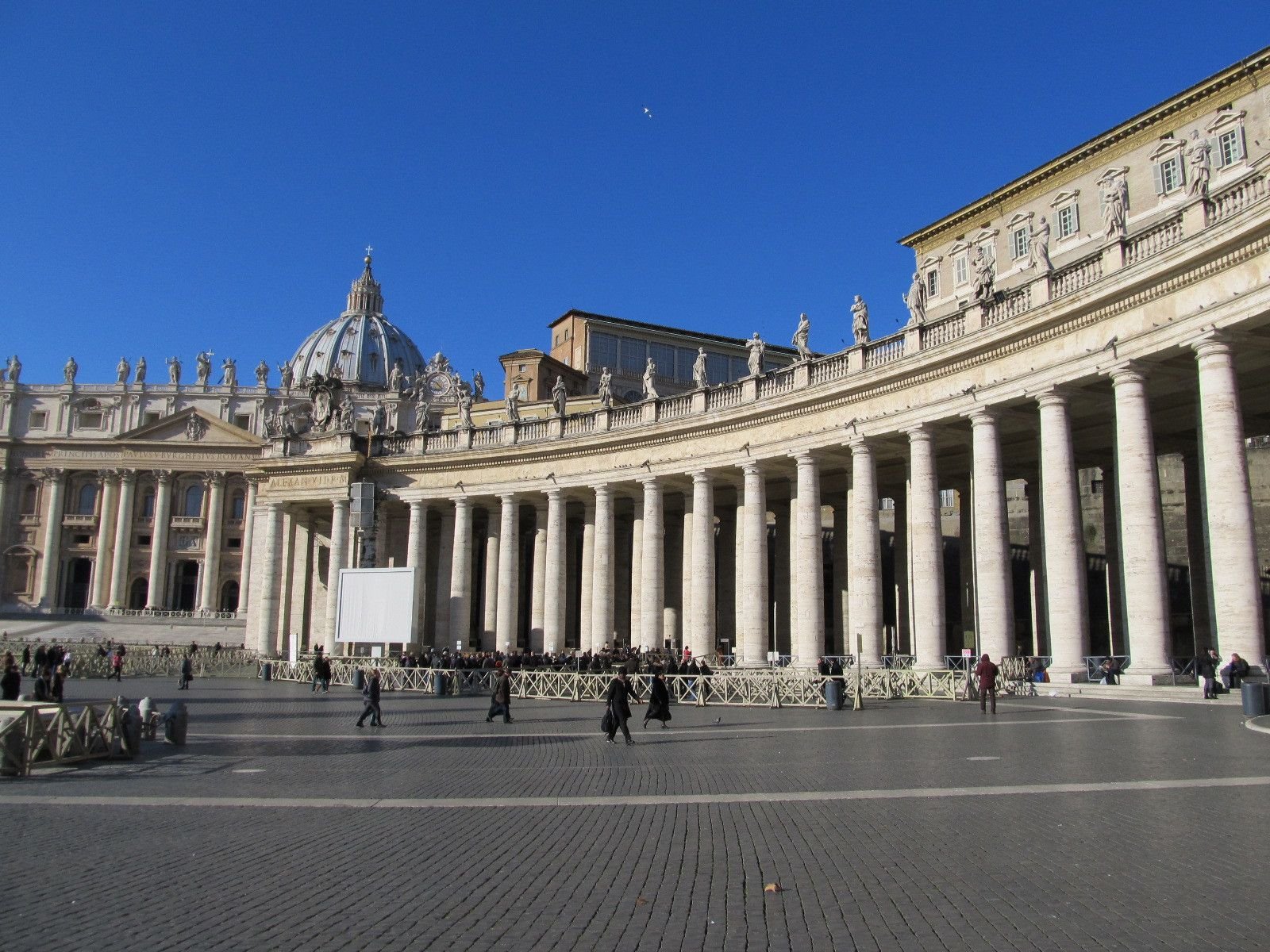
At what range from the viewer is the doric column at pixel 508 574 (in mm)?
47312

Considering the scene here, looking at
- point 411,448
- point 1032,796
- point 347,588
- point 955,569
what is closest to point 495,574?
point 411,448

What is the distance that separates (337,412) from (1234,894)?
52.3 meters

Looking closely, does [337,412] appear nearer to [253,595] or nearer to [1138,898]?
[253,595]

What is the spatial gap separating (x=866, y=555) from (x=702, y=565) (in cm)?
861

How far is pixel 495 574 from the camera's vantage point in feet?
165

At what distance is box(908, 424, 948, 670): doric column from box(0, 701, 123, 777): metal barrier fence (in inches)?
904

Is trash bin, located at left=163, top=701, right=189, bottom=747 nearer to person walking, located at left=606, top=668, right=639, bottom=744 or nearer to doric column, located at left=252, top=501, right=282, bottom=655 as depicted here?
person walking, located at left=606, top=668, right=639, bottom=744

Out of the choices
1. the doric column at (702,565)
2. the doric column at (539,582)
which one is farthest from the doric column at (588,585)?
the doric column at (702,565)

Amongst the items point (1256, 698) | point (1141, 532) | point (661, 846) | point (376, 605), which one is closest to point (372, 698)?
point (661, 846)

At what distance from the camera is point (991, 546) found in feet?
97.4

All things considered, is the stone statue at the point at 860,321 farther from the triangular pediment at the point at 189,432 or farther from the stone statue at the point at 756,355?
the triangular pediment at the point at 189,432

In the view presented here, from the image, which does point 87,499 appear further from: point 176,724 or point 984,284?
point 984,284

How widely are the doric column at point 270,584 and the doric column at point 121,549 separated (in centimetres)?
6407

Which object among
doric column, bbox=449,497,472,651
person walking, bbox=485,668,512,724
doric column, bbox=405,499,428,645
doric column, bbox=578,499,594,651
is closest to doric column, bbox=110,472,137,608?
doric column, bbox=405,499,428,645
